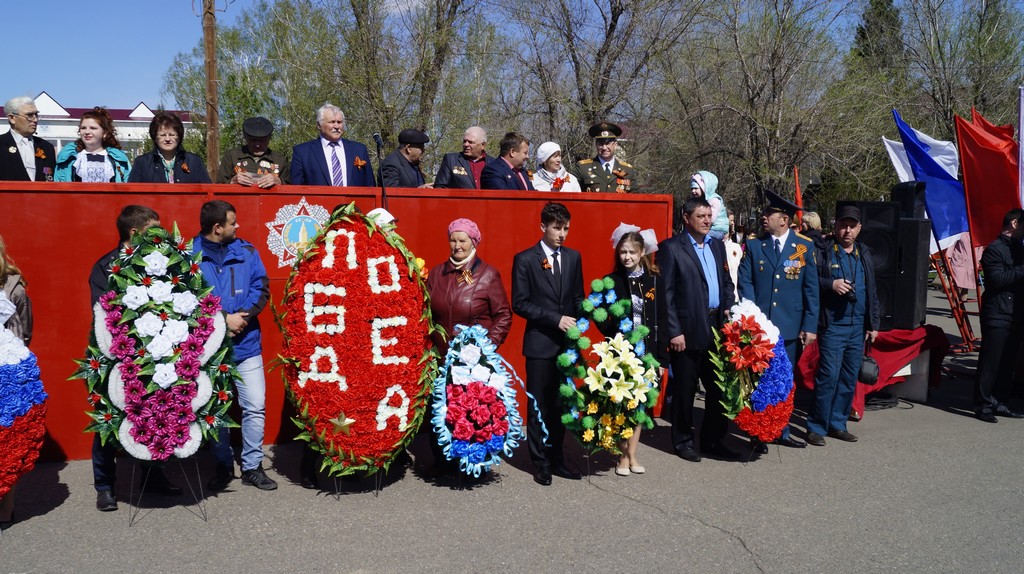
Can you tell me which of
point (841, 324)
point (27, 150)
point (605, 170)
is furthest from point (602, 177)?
point (27, 150)

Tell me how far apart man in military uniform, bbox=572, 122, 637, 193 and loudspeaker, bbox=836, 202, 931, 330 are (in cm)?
240

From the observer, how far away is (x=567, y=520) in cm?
495

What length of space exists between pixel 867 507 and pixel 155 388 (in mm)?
4676

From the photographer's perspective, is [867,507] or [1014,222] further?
[1014,222]

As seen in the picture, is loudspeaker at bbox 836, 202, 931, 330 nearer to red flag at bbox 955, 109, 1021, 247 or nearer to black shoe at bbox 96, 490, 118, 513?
red flag at bbox 955, 109, 1021, 247

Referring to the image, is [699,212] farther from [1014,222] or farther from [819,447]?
[1014,222]

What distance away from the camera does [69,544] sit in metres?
4.46

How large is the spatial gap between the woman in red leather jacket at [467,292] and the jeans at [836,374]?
10.6 feet

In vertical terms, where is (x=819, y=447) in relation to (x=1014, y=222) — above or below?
below

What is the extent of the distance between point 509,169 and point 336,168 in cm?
163

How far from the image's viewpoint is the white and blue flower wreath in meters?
5.31

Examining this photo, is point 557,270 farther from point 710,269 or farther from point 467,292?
point 710,269

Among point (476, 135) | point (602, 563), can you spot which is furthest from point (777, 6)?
point (602, 563)

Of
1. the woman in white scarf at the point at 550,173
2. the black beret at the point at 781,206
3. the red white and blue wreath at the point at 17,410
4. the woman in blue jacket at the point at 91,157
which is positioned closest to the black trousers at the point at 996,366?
the black beret at the point at 781,206
